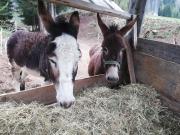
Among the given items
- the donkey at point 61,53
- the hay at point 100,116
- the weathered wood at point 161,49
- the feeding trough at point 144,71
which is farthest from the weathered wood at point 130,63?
the donkey at point 61,53

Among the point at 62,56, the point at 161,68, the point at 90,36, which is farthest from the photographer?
the point at 90,36

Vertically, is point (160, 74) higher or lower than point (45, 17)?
lower

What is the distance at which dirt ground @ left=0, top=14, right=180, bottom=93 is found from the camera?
22.1ft

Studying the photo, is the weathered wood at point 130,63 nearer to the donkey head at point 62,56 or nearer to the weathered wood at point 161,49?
the weathered wood at point 161,49

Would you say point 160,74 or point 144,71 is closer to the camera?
point 160,74

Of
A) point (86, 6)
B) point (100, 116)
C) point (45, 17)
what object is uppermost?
point (86, 6)

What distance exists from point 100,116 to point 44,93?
35.4 inches

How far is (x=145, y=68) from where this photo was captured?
3939mm

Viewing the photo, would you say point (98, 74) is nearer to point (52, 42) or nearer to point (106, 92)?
point (106, 92)

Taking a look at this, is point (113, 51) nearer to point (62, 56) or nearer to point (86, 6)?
point (86, 6)

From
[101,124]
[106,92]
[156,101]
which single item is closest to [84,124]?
[101,124]

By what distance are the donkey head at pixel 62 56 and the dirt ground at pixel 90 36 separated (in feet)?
9.04

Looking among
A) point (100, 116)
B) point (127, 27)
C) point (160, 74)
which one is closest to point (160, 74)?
point (160, 74)

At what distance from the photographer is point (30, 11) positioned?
12.4 metres
